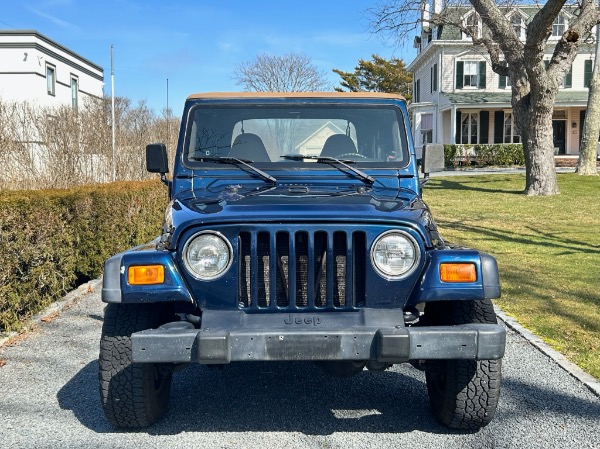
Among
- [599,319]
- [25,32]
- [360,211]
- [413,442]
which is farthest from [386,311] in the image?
[25,32]

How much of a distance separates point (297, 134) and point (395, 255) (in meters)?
1.68

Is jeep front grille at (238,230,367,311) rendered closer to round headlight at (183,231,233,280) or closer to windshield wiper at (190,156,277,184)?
round headlight at (183,231,233,280)

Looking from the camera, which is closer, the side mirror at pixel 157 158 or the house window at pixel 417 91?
the side mirror at pixel 157 158

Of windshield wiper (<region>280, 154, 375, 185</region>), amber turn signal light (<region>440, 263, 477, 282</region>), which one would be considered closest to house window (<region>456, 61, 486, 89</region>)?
windshield wiper (<region>280, 154, 375, 185</region>)

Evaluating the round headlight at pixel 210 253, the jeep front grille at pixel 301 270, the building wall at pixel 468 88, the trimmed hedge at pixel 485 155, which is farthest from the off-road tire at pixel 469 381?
the building wall at pixel 468 88

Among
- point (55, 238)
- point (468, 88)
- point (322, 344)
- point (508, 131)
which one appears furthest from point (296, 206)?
point (508, 131)

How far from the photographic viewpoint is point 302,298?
11.1 feet

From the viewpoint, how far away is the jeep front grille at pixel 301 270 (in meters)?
3.31

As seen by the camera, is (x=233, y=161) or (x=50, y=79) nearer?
(x=233, y=161)

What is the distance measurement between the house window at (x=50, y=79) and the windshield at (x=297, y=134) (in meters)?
24.8

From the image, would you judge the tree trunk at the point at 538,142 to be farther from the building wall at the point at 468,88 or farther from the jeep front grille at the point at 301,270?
the building wall at the point at 468,88

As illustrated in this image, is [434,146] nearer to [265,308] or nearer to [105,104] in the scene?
[265,308]

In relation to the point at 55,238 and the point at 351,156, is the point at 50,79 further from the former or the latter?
the point at 351,156

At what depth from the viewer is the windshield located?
4605 millimetres
